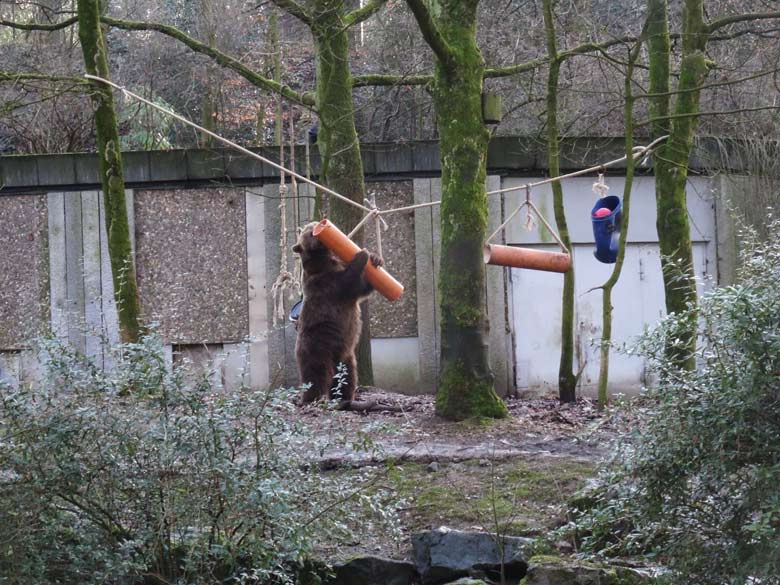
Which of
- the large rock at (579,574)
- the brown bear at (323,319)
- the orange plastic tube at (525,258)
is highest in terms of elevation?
the orange plastic tube at (525,258)

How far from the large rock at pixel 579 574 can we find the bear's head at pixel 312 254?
4.90 metres

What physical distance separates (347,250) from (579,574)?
3954 millimetres

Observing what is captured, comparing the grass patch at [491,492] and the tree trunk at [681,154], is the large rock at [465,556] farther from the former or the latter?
the tree trunk at [681,154]

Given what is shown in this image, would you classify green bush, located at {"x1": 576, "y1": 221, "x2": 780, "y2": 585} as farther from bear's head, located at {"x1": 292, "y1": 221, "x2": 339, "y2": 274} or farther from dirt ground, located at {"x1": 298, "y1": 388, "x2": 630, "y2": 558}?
bear's head, located at {"x1": 292, "y1": 221, "x2": 339, "y2": 274}

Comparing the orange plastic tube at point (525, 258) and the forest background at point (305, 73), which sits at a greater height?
the forest background at point (305, 73)

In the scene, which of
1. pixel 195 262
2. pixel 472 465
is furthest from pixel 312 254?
pixel 472 465

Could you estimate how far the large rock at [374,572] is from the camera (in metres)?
5.28

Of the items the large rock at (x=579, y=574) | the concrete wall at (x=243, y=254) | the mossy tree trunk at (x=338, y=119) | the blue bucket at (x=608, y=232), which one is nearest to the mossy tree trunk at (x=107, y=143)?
the mossy tree trunk at (x=338, y=119)

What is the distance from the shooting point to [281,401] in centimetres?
454

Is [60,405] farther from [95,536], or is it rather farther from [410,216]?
[410,216]

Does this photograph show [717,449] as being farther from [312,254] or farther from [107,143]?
[107,143]

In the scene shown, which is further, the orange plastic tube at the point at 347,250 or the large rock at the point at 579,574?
the orange plastic tube at the point at 347,250

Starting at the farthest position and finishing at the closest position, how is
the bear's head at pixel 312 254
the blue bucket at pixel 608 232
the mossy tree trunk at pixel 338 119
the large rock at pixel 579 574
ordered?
1. the mossy tree trunk at pixel 338 119
2. the bear's head at pixel 312 254
3. the blue bucket at pixel 608 232
4. the large rock at pixel 579 574

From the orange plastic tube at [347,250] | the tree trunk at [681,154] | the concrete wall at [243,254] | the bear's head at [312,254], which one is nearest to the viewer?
the orange plastic tube at [347,250]
